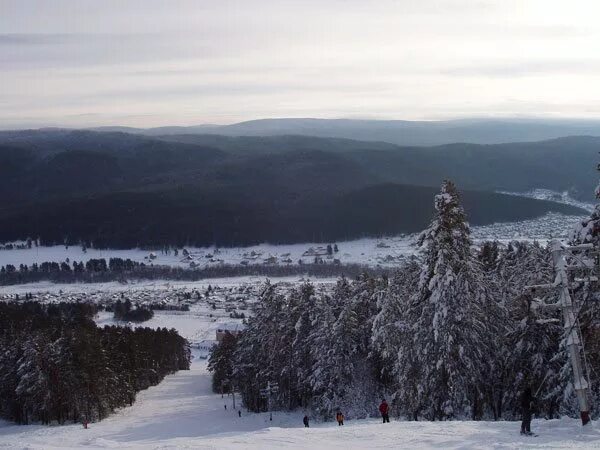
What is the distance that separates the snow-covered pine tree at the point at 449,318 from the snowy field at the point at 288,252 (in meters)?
107

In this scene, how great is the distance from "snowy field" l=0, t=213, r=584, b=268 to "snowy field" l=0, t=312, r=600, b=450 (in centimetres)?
8128

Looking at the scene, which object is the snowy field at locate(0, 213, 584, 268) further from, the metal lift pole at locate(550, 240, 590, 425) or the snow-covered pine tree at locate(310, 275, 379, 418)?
the metal lift pole at locate(550, 240, 590, 425)

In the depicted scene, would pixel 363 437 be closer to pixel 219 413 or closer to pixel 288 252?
pixel 219 413

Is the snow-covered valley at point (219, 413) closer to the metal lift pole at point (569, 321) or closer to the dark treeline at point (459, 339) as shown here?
the metal lift pole at point (569, 321)

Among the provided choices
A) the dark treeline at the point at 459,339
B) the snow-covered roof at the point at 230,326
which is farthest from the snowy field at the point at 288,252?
the dark treeline at the point at 459,339

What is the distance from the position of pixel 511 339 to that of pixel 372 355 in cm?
917

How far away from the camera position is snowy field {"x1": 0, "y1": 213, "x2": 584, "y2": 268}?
144 m

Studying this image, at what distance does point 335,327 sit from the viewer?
32.6 m

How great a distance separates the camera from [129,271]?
504ft

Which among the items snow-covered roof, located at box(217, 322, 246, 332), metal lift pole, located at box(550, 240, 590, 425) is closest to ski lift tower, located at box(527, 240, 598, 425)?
metal lift pole, located at box(550, 240, 590, 425)

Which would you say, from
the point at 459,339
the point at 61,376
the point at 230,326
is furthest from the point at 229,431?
the point at 230,326

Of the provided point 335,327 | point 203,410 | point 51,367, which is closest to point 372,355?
point 335,327

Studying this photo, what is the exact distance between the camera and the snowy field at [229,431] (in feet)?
51.0

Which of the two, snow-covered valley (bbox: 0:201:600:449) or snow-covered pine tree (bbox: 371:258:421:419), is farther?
snow-covered pine tree (bbox: 371:258:421:419)
